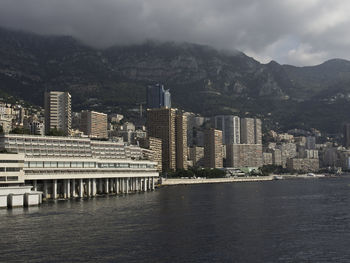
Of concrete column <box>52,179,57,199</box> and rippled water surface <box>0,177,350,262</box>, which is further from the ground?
concrete column <box>52,179,57,199</box>

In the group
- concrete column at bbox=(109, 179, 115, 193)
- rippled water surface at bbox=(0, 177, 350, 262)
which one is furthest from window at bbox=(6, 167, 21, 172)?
concrete column at bbox=(109, 179, 115, 193)

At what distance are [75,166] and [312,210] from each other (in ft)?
250

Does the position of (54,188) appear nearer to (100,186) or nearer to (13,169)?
(13,169)

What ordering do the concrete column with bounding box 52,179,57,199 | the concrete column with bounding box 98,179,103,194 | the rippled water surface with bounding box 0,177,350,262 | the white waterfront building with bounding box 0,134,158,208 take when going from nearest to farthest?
the rippled water surface with bounding box 0,177,350,262 → the white waterfront building with bounding box 0,134,158,208 → the concrete column with bounding box 52,179,57,199 → the concrete column with bounding box 98,179,103,194

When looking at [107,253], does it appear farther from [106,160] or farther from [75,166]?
[106,160]

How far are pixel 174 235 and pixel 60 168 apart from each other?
80.6m

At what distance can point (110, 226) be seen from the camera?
87.8 meters

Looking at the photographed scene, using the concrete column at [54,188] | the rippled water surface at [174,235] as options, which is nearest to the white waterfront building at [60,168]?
the concrete column at [54,188]

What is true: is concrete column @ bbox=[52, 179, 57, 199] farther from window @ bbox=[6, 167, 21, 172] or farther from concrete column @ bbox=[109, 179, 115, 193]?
concrete column @ bbox=[109, 179, 115, 193]

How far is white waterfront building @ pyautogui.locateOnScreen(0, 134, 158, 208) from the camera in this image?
131625 millimetres

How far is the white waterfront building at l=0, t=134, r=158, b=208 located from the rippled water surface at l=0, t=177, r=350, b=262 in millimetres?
18876

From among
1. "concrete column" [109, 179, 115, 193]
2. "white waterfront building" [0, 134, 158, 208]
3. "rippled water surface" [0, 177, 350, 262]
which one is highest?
"white waterfront building" [0, 134, 158, 208]

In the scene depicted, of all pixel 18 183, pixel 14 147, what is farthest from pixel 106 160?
pixel 18 183

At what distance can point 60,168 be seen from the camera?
151 metres
